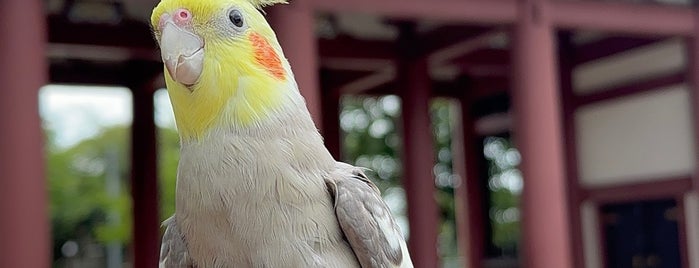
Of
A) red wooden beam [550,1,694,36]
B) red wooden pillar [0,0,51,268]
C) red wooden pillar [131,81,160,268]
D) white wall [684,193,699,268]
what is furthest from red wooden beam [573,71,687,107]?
red wooden pillar [0,0,51,268]

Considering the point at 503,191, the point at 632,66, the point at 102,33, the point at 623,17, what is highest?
the point at 102,33

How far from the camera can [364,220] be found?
5.70ft

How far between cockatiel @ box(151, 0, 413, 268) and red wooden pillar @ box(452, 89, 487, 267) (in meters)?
8.22

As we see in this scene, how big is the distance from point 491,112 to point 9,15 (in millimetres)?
6423

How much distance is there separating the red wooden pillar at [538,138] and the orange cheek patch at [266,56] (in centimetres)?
422

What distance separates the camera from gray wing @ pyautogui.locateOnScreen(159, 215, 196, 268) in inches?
66.9

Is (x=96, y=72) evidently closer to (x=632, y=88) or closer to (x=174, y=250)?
(x=632, y=88)

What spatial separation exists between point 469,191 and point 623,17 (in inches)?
158

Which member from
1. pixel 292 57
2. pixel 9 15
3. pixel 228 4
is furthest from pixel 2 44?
pixel 228 4

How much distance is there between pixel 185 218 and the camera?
1593 millimetres

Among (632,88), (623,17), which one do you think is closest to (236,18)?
(623,17)

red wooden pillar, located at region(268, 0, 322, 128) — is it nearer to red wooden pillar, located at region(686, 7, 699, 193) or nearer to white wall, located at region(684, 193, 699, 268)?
red wooden pillar, located at region(686, 7, 699, 193)

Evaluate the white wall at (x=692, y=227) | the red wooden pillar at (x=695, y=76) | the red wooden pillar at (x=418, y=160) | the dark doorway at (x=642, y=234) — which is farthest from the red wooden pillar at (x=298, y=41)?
the dark doorway at (x=642, y=234)

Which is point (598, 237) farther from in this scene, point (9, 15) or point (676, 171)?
point (9, 15)
